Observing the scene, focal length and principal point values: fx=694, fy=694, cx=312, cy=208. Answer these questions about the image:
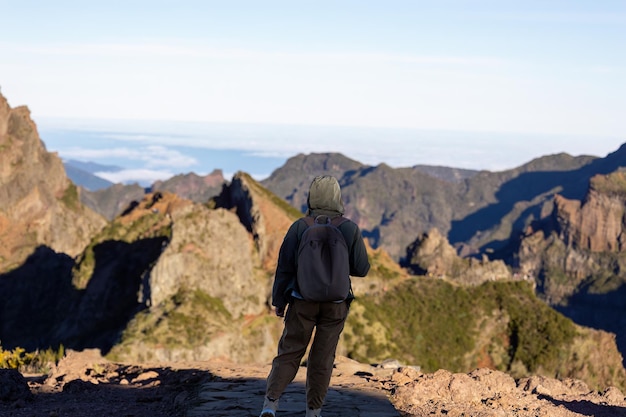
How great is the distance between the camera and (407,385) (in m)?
13.4

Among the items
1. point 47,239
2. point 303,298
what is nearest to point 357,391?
point 303,298

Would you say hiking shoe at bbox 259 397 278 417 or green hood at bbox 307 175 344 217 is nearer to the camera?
green hood at bbox 307 175 344 217

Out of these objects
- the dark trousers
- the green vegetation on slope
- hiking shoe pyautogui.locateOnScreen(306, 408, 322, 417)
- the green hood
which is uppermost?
the green hood

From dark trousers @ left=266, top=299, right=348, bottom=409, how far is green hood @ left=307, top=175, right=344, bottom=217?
4.30 feet

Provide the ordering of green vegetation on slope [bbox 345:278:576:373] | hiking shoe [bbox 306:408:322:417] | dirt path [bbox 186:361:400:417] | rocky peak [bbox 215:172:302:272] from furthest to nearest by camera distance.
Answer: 1. green vegetation on slope [bbox 345:278:576:373]
2. rocky peak [bbox 215:172:302:272]
3. dirt path [bbox 186:361:400:417]
4. hiking shoe [bbox 306:408:322:417]

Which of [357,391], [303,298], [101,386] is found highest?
[303,298]

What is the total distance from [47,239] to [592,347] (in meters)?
111

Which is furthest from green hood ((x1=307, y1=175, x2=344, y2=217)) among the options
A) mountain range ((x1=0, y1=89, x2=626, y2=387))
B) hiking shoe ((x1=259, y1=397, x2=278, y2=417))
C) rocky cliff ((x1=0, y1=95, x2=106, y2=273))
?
rocky cliff ((x1=0, y1=95, x2=106, y2=273))

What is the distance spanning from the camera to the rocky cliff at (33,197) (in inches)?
5787

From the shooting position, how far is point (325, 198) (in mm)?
9875

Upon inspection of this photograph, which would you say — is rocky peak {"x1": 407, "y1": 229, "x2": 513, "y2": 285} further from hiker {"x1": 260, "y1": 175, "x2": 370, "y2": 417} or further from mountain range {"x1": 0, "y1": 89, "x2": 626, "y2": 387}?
hiker {"x1": 260, "y1": 175, "x2": 370, "y2": 417}

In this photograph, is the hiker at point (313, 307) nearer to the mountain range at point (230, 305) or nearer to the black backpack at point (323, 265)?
the black backpack at point (323, 265)

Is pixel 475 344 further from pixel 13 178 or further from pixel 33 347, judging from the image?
pixel 13 178

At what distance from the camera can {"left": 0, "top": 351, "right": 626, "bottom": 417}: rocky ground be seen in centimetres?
1191
